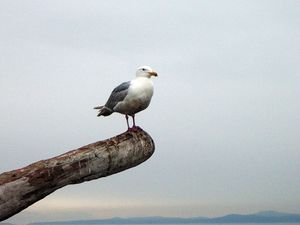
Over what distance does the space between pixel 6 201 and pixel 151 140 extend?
3.61 meters

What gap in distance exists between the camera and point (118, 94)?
42.7 ft

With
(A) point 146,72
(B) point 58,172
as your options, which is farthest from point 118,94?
(B) point 58,172

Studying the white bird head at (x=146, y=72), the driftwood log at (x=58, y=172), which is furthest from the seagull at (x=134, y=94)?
the driftwood log at (x=58, y=172)

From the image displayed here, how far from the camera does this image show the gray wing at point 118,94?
12.9 metres

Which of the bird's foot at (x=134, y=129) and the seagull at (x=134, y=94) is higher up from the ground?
the seagull at (x=134, y=94)

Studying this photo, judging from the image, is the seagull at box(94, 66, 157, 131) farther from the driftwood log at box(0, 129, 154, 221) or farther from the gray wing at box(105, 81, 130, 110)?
the driftwood log at box(0, 129, 154, 221)

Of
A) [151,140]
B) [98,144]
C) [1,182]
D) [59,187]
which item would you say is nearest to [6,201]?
[1,182]

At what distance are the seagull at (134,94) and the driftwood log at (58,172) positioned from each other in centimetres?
154

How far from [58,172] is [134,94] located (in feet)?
10.4

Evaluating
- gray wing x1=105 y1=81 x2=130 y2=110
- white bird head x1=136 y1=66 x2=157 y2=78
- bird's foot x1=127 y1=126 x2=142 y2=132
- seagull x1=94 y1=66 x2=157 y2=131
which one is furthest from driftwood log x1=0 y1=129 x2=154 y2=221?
white bird head x1=136 y1=66 x2=157 y2=78

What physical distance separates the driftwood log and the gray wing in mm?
1746

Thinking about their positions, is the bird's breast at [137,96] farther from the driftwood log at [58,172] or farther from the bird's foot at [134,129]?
the driftwood log at [58,172]

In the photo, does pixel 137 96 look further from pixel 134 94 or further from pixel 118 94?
pixel 118 94

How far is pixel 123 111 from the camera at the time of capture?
43.2 feet
